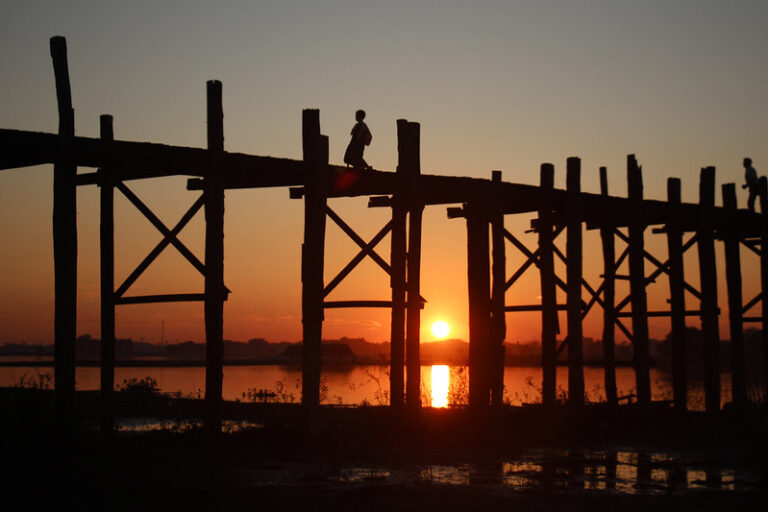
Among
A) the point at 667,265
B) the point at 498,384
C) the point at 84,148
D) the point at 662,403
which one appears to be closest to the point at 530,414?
the point at 498,384

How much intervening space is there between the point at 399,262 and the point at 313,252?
1.67m

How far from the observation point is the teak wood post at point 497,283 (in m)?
15.4

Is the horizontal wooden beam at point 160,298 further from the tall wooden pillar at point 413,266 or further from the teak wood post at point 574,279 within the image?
the teak wood post at point 574,279

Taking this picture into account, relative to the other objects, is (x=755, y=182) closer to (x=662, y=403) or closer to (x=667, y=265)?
(x=667, y=265)

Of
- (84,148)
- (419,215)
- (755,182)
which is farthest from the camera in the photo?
(755,182)

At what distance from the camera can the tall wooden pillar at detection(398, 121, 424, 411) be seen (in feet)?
47.6

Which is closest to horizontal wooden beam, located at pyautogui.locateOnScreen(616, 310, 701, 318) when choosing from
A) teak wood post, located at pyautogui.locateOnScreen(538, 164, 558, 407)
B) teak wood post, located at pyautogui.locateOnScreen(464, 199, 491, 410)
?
teak wood post, located at pyautogui.locateOnScreen(538, 164, 558, 407)

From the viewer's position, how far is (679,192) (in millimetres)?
19547

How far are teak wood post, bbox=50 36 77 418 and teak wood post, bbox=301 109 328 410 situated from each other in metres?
3.16

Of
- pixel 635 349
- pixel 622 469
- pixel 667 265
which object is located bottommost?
pixel 622 469

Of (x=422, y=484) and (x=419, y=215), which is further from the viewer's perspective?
(x=419, y=215)

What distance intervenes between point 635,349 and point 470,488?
9.37 meters

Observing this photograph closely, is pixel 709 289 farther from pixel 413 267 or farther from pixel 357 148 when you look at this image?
pixel 357 148

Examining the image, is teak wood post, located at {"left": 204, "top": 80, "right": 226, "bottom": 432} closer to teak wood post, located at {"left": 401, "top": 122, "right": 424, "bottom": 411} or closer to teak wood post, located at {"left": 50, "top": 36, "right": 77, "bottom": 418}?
teak wood post, located at {"left": 50, "top": 36, "right": 77, "bottom": 418}
